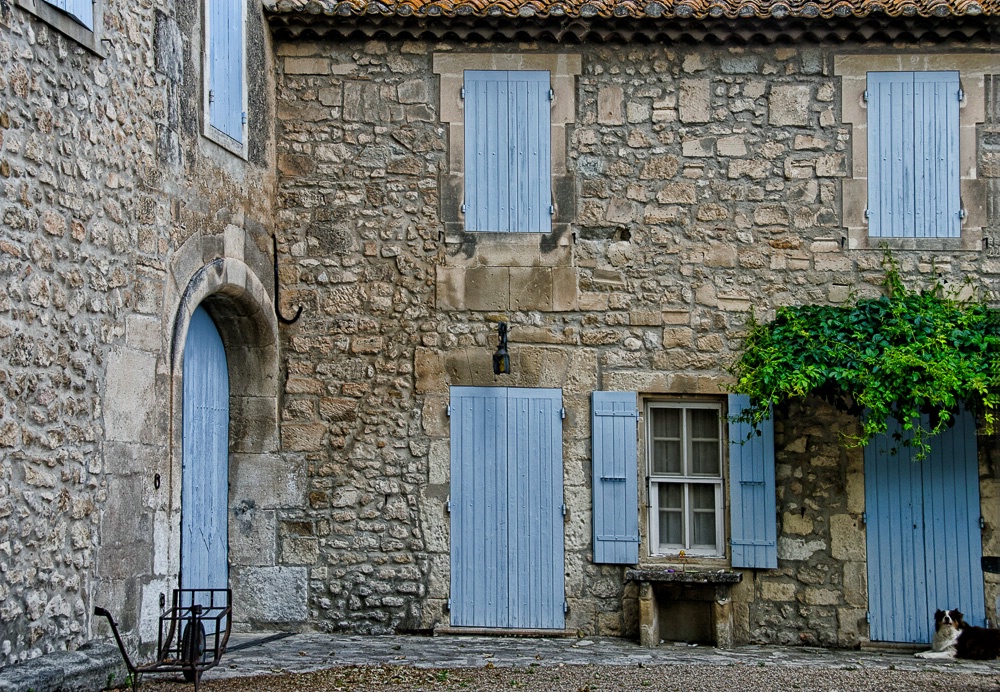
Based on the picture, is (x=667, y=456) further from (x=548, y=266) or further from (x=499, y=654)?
(x=499, y=654)

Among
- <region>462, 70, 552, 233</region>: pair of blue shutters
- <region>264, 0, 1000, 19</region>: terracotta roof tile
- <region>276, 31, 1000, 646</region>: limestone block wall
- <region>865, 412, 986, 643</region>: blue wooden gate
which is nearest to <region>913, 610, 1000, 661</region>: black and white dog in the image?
<region>865, 412, 986, 643</region>: blue wooden gate

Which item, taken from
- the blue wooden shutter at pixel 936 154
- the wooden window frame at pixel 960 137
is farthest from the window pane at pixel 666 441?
the blue wooden shutter at pixel 936 154

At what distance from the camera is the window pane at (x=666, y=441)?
8.80 m

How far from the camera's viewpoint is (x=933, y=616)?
27.7 feet

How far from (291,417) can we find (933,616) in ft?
16.0

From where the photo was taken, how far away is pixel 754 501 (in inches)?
336

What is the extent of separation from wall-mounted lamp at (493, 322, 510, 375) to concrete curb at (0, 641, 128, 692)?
3318 mm

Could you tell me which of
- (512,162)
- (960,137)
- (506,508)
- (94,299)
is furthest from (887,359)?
(94,299)

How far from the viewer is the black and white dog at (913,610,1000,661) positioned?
312 inches

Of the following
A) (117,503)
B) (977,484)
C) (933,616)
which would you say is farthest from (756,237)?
(117,503)

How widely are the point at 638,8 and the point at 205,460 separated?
176 inches

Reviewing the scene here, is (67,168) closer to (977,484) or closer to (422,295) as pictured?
(422,295)

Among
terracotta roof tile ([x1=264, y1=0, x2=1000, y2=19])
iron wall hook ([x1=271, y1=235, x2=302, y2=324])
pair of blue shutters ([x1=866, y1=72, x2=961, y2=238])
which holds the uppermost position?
terracotta roof tile ([x1=264, y1=0, x2=1000, y2=19])

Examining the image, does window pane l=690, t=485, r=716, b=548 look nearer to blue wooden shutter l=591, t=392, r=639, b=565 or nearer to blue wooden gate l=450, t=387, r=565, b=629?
blue wooden shutter l=591, t=392, r=639, b=565
